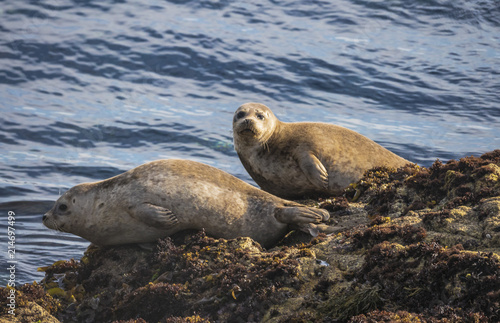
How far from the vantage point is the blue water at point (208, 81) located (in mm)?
15688

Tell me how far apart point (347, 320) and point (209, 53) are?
768 inches

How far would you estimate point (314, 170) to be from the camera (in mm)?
7949

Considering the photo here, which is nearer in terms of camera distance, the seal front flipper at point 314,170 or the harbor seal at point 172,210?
the harbor seal at point 172,210

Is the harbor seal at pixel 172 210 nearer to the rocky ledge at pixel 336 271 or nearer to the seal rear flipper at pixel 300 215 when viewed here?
the seal rear flipper at pixel 300 215

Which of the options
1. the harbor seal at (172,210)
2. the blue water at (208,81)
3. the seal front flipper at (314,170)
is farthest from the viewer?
the blue water at (208,81)

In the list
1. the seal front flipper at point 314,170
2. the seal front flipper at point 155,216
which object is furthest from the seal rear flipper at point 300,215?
the seal front flipper at point 314,170

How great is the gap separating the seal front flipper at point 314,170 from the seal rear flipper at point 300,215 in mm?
1263

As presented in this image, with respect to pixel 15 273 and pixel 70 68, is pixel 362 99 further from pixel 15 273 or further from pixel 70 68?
pixel 15 273

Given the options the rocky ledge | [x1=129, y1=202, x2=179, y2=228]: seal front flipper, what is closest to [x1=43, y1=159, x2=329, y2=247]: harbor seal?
[x1=129, y1=202, x2=179, y2=228]: seal front flipper

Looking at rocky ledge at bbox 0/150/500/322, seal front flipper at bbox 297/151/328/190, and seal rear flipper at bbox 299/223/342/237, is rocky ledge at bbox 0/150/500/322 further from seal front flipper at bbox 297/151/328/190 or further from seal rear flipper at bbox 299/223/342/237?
seal front flipper at bbox 297/151/328/190

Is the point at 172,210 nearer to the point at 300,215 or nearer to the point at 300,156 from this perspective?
the point at 300,215

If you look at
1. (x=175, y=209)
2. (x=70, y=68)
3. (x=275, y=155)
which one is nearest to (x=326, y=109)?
(x=70, y=68)

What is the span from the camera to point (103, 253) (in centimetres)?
670

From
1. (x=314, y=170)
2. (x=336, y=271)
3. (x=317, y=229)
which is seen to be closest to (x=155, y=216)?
(x=317, y=229)
